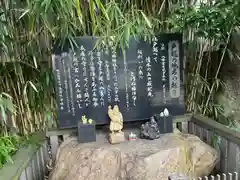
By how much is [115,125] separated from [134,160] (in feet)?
1.22

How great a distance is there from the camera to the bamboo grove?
193 centimetres

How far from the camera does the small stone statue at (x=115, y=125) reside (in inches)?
81.2

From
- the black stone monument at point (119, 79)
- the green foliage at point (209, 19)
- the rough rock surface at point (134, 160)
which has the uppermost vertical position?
the green foliage at point (209, 19)

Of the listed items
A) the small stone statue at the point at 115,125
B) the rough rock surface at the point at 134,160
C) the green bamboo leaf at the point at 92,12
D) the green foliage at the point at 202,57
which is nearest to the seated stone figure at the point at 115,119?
the small stone statue at the point at 115,125

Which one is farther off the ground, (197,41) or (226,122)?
(197,41)

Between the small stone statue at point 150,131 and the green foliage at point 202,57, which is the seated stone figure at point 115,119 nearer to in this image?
the small stone statue at point 150,131

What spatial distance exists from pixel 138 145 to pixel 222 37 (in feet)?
4.16

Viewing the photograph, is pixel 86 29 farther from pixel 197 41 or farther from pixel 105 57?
pixel 197 41

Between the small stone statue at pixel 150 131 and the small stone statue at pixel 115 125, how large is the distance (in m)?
0.20

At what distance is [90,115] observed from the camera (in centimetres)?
219

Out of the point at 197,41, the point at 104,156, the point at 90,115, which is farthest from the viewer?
the point at 197,41

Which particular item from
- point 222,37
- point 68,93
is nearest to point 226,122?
point 222,37

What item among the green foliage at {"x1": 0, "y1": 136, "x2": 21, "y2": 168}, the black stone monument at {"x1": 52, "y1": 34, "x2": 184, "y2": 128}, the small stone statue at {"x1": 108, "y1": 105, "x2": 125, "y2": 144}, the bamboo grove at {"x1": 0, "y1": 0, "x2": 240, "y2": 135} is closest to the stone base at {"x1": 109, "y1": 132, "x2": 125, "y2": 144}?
the small stone statue at {"x1": 108, "y1": 105, "x2": 125, "y2": 144}

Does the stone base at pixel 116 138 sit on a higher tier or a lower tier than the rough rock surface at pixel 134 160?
higher
